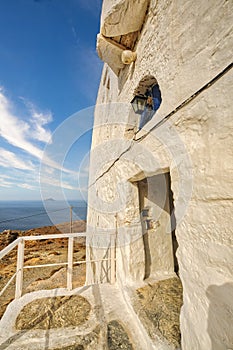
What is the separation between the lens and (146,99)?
8.62 ft

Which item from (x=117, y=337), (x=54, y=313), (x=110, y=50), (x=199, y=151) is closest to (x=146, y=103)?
(x=110, y=50)

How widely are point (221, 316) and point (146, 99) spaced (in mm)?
2598

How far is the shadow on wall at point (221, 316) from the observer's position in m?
1.02

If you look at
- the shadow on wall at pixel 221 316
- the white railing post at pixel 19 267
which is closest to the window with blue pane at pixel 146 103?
the shadow on wall at pixel 221 316

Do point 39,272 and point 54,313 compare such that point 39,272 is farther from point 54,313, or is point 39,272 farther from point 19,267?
point 54,313

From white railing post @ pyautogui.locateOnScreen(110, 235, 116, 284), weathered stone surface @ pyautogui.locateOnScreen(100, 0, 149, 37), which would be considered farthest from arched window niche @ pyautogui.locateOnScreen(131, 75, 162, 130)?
white railing post @ pyautogui.locateOnScreen(110, 235, 116, 284)

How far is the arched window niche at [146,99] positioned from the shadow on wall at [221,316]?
6.89 ft

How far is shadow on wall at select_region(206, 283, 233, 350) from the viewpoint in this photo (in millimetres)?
1021

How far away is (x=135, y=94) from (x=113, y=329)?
3.19m

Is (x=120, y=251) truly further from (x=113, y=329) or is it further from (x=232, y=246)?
(x=232, y=246)

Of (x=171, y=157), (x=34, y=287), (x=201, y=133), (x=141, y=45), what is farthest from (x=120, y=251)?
(x=34, y=287)

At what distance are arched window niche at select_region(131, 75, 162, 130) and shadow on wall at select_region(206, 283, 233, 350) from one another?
210 centimetres

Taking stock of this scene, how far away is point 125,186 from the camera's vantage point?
279 centimetres

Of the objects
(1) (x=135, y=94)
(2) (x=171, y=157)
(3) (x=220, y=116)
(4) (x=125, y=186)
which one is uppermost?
(1) (x=135, y=94)
